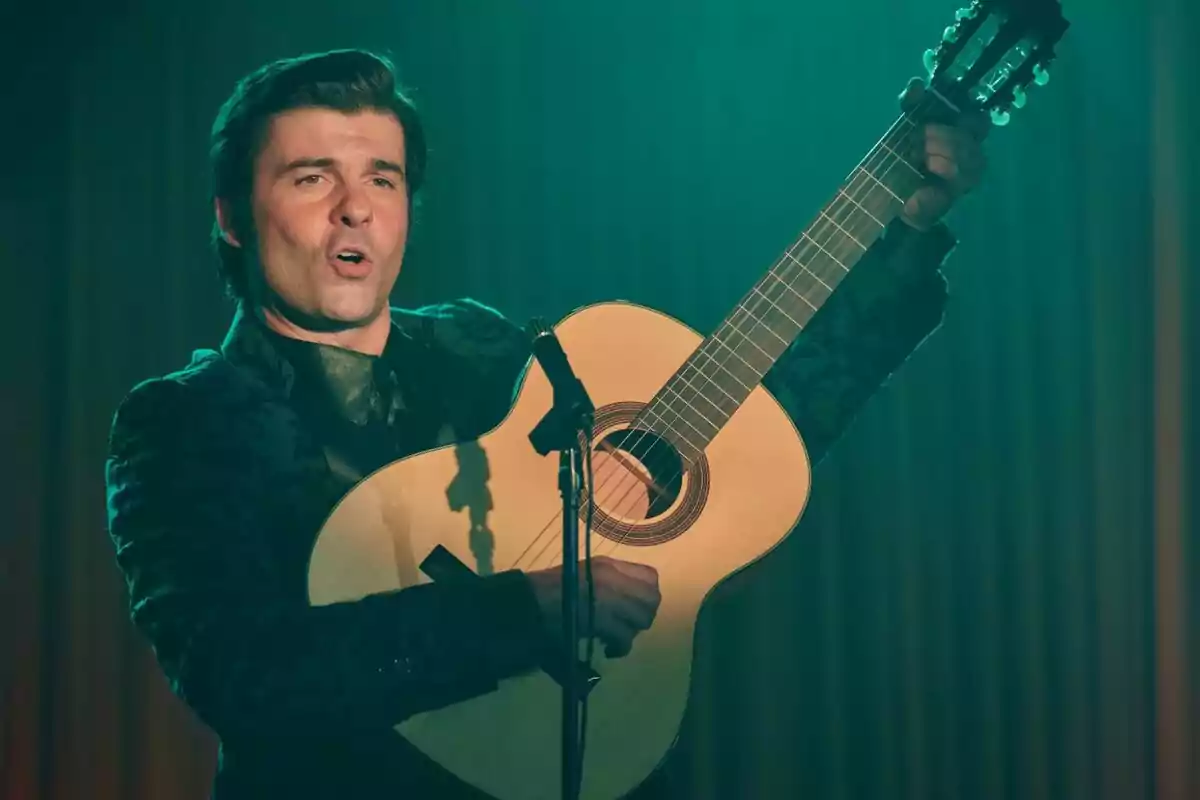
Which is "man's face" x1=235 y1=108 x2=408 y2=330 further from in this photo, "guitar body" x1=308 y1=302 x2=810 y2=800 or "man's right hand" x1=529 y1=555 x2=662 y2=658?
"man's right hand" x1=529 y1=555 x2=662 y2=658

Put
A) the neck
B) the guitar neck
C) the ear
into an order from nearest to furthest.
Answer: the guitar neck → the neck → the ear

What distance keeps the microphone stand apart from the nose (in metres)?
0.72

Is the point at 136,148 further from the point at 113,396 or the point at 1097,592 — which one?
the point at 1097,592

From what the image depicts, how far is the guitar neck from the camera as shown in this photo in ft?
6.30

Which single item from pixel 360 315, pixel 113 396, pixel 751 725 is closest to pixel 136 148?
pixel 113 396

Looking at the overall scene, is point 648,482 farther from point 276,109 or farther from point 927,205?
point 276,109

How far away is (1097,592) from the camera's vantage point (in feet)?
7.85

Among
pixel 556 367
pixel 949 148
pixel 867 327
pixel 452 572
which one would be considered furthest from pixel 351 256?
pixel 949 148

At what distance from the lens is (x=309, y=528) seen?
1.96 metres

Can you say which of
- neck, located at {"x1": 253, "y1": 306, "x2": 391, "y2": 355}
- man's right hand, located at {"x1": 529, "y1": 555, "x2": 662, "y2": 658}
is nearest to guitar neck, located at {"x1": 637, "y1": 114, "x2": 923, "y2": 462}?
man's right hand, located at {"x1": 529, "y1": 555, "x2": 662, "y2": 658}

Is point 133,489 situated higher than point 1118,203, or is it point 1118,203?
point 1118,203

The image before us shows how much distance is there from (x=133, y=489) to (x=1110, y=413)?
192cm

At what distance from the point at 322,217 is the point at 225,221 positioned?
0.24m

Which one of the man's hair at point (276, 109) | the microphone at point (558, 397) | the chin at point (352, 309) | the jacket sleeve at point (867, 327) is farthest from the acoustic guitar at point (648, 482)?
the man's hair at point (276, 109)
